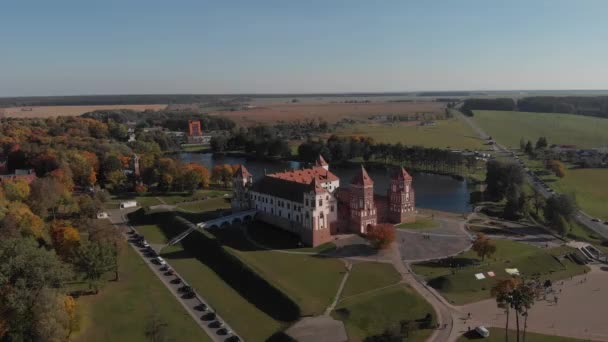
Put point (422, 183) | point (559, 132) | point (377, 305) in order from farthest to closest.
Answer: point (559, 132), point (422, 183), point (377, 305)

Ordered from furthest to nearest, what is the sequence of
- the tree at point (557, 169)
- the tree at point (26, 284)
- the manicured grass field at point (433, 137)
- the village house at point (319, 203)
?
1. the manicured grass field at point (433, 137)
2. the tree at point (557, 169)
3. the village house at point (319, 203)
4. the tree at point (26, 284)

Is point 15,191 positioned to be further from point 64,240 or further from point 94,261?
point 94,261

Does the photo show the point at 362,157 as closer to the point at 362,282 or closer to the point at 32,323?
the point at 362,282

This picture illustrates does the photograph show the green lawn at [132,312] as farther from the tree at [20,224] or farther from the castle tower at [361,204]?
the castle tower at [361,204]

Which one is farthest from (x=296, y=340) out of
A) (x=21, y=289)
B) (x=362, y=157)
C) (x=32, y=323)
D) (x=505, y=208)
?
(x=362, y=157)

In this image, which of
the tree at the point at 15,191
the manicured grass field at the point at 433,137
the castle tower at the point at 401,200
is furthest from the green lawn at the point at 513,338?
the manicured grass field at the point at 433,137

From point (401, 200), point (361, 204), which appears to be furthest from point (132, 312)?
point (401, 200)
